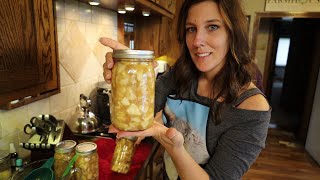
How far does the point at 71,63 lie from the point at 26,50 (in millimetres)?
597

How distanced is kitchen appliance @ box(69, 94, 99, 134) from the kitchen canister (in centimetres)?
71

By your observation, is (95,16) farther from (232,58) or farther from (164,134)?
(164,134)

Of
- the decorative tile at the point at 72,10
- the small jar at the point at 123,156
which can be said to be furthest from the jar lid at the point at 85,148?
the decorative tile at the point at 72,10

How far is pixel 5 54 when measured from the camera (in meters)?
0.68

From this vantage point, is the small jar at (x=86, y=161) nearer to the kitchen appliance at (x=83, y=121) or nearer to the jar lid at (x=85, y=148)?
the jar lid at (x=85, y=148)

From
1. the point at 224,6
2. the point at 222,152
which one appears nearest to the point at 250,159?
the point at 222,152

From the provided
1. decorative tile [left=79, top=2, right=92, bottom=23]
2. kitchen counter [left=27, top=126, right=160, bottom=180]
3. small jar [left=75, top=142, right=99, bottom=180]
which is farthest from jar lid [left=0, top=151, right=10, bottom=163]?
decorative tile [left=79, top=2, right=92, bottom=23]

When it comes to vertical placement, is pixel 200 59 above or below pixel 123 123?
above

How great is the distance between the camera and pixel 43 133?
3.16 feet

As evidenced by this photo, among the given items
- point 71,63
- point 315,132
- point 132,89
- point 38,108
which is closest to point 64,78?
point 71,63

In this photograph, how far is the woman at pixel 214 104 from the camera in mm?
685

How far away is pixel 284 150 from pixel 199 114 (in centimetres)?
288

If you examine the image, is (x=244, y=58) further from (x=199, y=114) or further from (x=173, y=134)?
(x=173, y=134)

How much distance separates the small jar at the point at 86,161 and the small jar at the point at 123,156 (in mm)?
126
